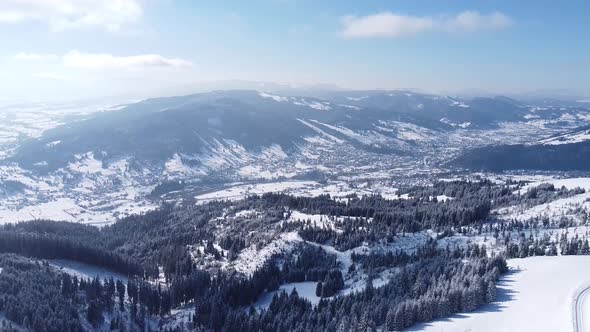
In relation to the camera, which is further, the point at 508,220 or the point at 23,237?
the point at 508,220

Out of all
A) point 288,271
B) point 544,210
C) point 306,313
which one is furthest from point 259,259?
point 544,210

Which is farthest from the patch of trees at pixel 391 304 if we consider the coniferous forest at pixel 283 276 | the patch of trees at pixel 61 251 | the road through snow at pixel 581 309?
the patch of trees at pixel 61 251

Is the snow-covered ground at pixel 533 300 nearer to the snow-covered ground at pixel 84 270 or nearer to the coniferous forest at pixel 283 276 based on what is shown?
the coniferous forest at pixel 283 276

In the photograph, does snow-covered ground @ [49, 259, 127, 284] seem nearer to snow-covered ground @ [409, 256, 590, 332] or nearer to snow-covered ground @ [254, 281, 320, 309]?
snow-covered ground @ [254, 281, 320, 309]

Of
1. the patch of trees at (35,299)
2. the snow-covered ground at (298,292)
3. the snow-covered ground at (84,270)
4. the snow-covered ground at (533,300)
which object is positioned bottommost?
the snow-covered ground at (84,270)

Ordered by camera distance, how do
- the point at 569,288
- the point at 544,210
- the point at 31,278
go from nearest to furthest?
the point at 569,288
the point at 31,278
the point at 544,210

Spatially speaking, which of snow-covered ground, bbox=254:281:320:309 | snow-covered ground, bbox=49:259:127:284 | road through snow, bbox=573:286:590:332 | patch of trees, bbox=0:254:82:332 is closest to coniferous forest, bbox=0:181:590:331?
patch of trees, bbox=0:254:82:332

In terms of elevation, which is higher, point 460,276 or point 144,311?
point 460,276

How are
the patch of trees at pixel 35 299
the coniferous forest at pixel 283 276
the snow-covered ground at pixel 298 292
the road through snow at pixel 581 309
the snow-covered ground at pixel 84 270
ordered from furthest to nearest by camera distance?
the snow-covered ground at pixel 84 270 < the snow-covered ground at pixel 298 292 < the patch of trees at pixel 35 299 < the coniferous forest at pixel 283 276 < the road through snow at pixel 581 309

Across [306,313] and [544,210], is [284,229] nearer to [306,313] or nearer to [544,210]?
[306,313]
